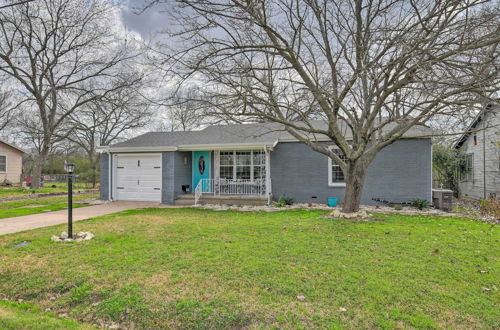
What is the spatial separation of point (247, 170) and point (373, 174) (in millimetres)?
5338

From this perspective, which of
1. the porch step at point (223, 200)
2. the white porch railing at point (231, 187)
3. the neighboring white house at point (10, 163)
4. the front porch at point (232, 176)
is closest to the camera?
the porch step at point (223, 200)

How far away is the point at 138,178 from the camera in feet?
44.3

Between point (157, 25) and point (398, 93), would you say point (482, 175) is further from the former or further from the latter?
point (157, 25)

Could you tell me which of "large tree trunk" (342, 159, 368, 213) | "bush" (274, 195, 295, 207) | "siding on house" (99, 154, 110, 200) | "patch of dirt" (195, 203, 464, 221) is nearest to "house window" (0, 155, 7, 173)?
"siding on house" (99, 154, 110, 200)

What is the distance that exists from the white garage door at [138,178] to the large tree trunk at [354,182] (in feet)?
27.1

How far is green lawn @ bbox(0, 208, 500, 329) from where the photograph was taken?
2.99 metres

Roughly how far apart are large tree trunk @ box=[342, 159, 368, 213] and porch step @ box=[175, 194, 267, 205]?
3.82 meters

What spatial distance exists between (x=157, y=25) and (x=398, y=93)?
7.36 metres

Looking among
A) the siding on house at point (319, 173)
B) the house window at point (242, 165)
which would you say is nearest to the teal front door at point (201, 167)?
the siding on house at point (319, 173)

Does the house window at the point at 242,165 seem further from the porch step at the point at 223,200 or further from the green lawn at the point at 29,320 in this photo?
the green lawn at the point at 29,320

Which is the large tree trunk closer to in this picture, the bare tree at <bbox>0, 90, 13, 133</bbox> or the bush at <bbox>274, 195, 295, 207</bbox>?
the bush at <bbox>274, 195, 295, 207</bbox>

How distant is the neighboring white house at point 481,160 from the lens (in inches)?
505

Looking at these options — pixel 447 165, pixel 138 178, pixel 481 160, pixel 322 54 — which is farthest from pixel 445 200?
pixel 138 178

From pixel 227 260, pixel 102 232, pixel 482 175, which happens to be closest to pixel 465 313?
pixel 227 260
